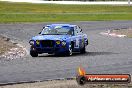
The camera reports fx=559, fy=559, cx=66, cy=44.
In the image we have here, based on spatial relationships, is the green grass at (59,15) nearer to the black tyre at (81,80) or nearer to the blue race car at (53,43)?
the blue race car at (53,43)

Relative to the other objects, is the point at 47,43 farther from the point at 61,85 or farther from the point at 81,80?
the point at 81,80

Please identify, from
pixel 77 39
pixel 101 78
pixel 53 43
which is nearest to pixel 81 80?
pixel 101 78

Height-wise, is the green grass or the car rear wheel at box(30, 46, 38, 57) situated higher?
the car rear wheel at box(30, 46, 38, 57)

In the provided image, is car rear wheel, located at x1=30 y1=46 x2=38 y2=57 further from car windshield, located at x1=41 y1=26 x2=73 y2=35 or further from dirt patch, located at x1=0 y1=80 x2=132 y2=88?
dirt patch, located at x1=0 y1=80 x2=132 y2=88

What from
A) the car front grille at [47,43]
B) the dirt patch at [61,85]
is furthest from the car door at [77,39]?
the dirt patch at [61,85]

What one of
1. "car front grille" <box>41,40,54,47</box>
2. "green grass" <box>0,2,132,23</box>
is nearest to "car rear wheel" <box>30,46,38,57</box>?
"car front grille" <box>41,40,54,47</box>

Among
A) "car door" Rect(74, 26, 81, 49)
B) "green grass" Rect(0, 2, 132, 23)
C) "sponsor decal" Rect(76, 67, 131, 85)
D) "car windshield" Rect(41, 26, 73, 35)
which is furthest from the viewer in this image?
"green grass" Rect(0, 2, 132, 23)

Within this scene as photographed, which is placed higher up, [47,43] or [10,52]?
[47,43]

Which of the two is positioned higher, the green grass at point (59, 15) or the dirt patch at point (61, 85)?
the dirt patch at point (61, 85)

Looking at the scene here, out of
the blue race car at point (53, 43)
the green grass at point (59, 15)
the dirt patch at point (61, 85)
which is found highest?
the dirt patch at point (61, 85)

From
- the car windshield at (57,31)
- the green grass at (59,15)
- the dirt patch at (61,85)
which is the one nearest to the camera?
the dirt patch at (61,85)

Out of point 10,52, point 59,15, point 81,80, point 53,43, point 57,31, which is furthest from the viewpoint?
point 59,15

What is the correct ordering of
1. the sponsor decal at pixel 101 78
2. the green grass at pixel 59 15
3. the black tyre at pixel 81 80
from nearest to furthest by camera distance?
the sponsor decal at pixel 101 78, the black tyre at pixel 81 80, the green grass at pixel 59 15

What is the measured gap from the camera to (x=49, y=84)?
12859mm
